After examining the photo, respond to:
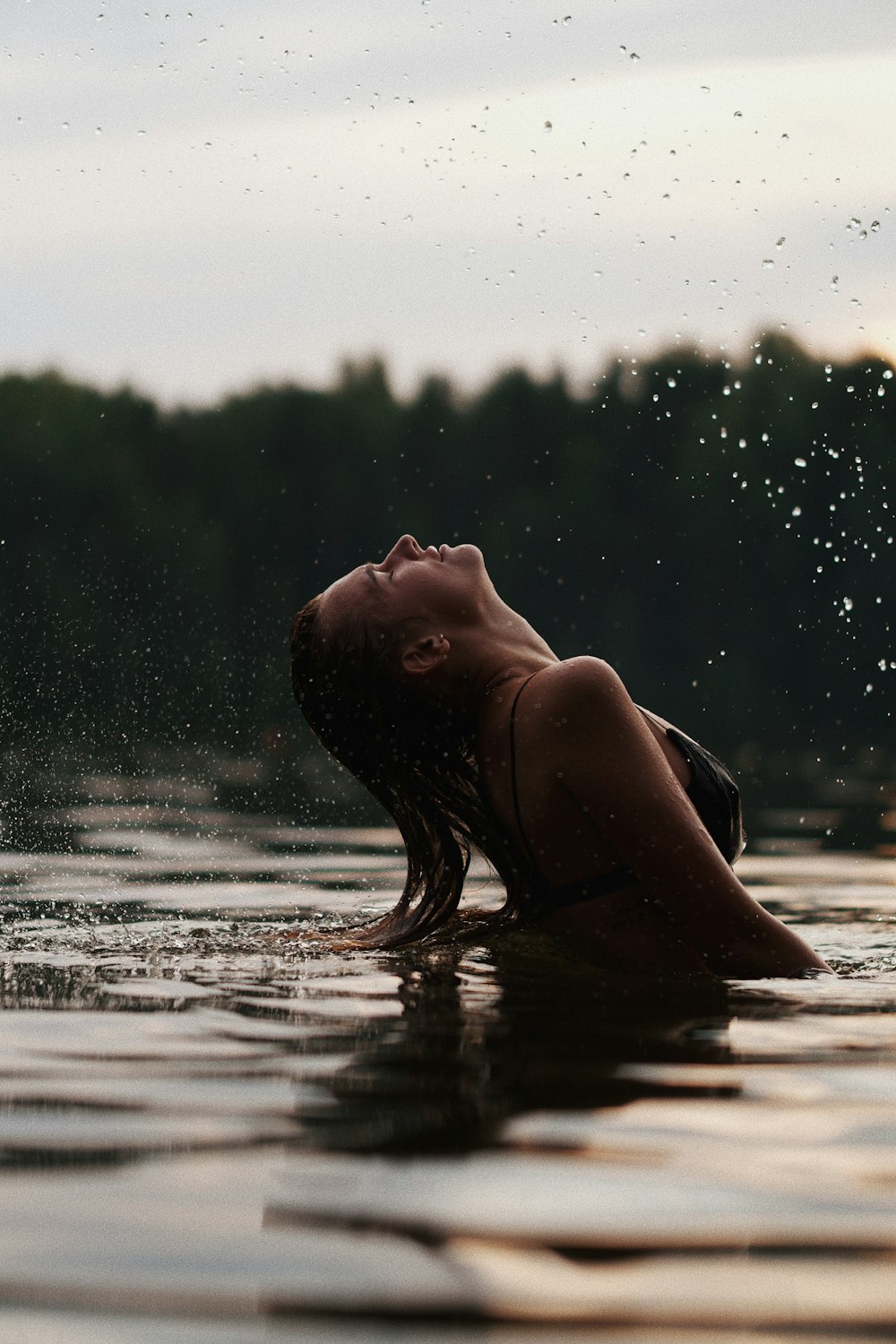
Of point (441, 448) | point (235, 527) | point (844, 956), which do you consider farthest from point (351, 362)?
point (844, 956)

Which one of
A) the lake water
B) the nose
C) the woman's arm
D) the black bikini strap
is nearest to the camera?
the lake water

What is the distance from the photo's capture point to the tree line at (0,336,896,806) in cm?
5181

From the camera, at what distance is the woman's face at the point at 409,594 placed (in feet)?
15.4

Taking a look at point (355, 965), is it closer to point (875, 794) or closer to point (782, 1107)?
point (782, 1107)

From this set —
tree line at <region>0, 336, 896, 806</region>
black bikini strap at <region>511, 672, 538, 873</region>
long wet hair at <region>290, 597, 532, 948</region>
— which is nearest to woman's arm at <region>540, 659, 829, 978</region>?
black bikini strap at <region>511, 672, 538, 873</region>

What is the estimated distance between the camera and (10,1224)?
230cm

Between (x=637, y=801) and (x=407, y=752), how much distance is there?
84cm

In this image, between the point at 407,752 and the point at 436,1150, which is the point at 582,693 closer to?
the point at 407,752

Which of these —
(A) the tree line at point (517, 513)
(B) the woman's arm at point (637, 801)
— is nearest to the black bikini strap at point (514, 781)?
(B) the woman's arm at point (637, 801)

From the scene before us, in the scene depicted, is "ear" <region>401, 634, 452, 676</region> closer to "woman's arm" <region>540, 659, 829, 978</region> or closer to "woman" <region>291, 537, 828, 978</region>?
"woman" <region>291, 537, 828, 978</region>

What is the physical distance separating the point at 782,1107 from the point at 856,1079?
0.31m

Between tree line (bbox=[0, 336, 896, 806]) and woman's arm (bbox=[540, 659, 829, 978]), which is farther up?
tree line (bbox=[0, 336, 896, 806])

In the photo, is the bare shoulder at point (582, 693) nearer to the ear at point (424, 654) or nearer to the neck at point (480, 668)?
the neck at point (480, 668)

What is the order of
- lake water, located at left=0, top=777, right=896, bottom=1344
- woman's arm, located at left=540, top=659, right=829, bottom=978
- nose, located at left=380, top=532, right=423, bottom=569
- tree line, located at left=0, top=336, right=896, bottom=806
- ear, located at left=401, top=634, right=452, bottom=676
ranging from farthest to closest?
tree line, located at left=0, top=336, right=896, bottom=806 → nose, located at left=380, top=532, right=423, bottom=569 → ear, located at left=401, top=634, right=452, bottom=676 → woman's arm, located at left=540, top=659, right=829, bottom=978 → lake water, located at left=0, top=777, right=896, bottom=1344
